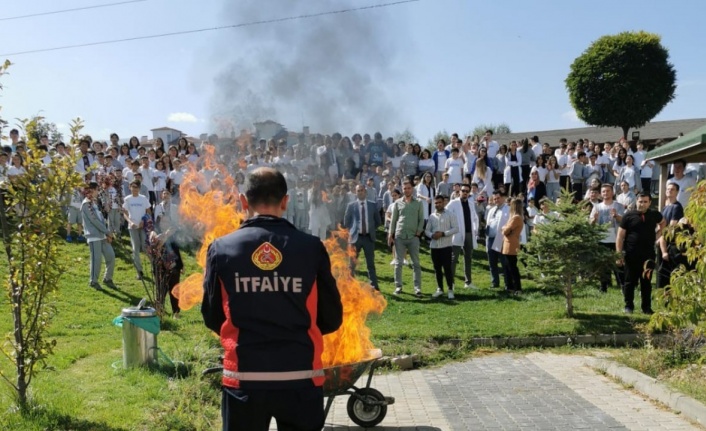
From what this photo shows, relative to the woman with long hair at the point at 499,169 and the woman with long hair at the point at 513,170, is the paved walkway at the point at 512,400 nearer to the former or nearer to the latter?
the woman with long hair at the point at 513,170

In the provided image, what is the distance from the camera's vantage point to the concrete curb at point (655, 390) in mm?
6191

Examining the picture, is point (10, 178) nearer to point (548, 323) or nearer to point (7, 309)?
point (7, 309)

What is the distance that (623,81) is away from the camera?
3897cm

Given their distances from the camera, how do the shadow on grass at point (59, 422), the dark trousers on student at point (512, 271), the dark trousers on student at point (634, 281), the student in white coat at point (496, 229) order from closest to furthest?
the shadow on grass at point (59, 422) → the dark trousers on student at point (634, 281) → the dark trousers on student at point (512, 271) → the student in white coat at point (496, 229)

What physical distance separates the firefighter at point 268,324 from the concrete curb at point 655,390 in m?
4.62

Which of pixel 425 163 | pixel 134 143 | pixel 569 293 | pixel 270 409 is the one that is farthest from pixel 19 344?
pixel 425 163

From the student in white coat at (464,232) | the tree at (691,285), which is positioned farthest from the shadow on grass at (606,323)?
the tree at (691,285)

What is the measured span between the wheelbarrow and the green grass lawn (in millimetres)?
787

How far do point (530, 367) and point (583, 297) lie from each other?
Answer: 173 inches

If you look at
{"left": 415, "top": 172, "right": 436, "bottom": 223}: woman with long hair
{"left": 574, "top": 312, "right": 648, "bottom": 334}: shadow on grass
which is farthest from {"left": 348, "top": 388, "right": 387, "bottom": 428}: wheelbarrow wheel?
{"left": 415, "top": 172, "right": 436, "bottom": 223}: woman with long hair

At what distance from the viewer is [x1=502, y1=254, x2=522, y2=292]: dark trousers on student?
508 inches

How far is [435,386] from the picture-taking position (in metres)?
7.69

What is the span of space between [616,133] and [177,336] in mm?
47082

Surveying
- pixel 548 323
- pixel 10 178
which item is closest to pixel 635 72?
pixel 548 323
